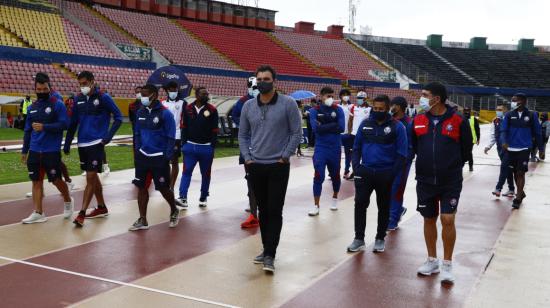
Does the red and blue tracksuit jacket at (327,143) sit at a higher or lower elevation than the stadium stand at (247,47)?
lower

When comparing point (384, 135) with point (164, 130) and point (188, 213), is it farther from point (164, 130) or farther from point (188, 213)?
point (188, 213)

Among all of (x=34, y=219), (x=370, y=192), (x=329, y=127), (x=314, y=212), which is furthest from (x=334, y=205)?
(x=34, y=219)

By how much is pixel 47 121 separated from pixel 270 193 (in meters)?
3.56

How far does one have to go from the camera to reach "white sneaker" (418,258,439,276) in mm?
5766

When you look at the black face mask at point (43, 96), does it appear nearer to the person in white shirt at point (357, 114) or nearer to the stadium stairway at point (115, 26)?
the person in white shirt at point (357, 114)

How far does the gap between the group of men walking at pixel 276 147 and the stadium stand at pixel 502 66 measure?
51.1 m

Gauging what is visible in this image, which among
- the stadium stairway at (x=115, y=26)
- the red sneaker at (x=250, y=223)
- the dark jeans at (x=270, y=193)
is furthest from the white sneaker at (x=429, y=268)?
the stadium stairway at (x=115, y=26)

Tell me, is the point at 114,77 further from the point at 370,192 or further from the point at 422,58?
the point at 422,58

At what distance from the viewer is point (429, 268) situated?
19.0 feet

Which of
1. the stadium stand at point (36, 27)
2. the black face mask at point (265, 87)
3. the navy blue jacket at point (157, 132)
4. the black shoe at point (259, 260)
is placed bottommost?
the black shoe at point (259, 260)

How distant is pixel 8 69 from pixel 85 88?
22.8 m

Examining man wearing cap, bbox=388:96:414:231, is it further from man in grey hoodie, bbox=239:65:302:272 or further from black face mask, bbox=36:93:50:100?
black face mask, bbox=36:93:50:100

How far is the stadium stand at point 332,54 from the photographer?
5069cm

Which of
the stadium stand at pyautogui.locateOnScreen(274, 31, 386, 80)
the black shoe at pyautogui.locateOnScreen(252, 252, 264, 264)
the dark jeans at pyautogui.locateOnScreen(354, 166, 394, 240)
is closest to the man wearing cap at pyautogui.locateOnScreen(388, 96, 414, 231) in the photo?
the dark jeans at pyautogui.locateOnScreen(354, 166, 394, 240)
